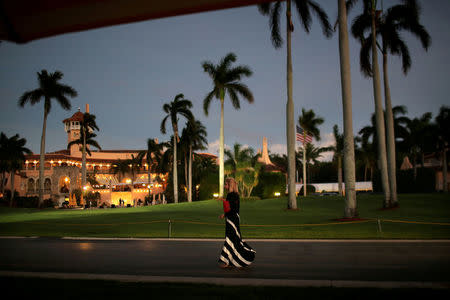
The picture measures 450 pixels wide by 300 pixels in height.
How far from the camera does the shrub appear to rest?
5122cm

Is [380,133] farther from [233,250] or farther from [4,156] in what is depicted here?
[4,156]

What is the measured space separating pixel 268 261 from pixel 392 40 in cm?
2612

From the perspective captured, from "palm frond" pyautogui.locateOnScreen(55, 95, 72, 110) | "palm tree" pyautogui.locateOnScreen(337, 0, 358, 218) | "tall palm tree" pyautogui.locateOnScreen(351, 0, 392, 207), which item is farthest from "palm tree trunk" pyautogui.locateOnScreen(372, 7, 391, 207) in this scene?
"palm frond" pyautogui.locateOnScreen(55, 95, 72, 110)

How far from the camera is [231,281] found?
6.20 meters

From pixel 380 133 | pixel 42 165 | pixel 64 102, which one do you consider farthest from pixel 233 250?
pixel 64 102

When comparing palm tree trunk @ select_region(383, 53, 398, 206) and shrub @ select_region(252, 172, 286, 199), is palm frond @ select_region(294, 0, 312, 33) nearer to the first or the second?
palm tree trunk @ select_region(383, 53, 398, 206)

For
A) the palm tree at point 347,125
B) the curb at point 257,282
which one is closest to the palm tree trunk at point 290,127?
the palm tree at point 347,125

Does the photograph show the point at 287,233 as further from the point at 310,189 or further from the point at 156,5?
the point at 310,189

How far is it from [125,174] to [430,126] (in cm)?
6632

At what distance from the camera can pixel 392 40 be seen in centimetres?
2855

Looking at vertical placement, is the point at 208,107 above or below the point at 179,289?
→ above

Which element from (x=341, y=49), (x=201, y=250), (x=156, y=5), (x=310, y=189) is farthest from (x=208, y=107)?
(x=156, y=5)

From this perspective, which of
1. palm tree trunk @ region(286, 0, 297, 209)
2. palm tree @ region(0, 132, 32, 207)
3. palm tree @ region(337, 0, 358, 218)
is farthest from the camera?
palm tree @ region(0, 132, 32, 207)

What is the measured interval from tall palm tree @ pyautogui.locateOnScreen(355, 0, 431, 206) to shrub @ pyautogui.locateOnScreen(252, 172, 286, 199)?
24715 millimetres
